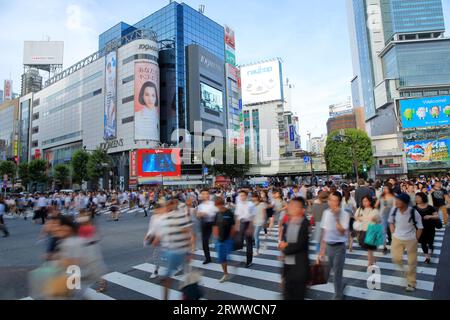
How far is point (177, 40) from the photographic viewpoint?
6116cm

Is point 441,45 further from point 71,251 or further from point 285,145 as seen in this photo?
point 71,251

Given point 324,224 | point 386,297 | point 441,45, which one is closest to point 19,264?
point 324,224

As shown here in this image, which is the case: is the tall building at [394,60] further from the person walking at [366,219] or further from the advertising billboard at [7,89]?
the advertising billboard at [7,89]

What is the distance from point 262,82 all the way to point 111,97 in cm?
6285

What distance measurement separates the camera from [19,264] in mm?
7621

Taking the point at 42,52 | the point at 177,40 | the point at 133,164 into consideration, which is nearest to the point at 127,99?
the point at 133,164

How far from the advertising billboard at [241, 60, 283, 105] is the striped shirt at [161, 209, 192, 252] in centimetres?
10005

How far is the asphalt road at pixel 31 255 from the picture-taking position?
19.6 ft

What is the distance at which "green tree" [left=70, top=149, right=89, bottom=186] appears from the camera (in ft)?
168

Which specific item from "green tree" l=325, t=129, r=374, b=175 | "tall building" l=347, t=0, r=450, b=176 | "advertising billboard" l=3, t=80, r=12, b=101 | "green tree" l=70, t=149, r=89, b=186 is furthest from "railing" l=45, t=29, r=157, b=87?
"advertising billboard" l=3, t=80, r=12, b=101

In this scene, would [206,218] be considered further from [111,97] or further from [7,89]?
→ [7,89]

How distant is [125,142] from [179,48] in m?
23.3

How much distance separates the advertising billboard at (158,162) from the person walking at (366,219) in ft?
147

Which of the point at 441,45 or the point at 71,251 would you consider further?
the point at 441,45
